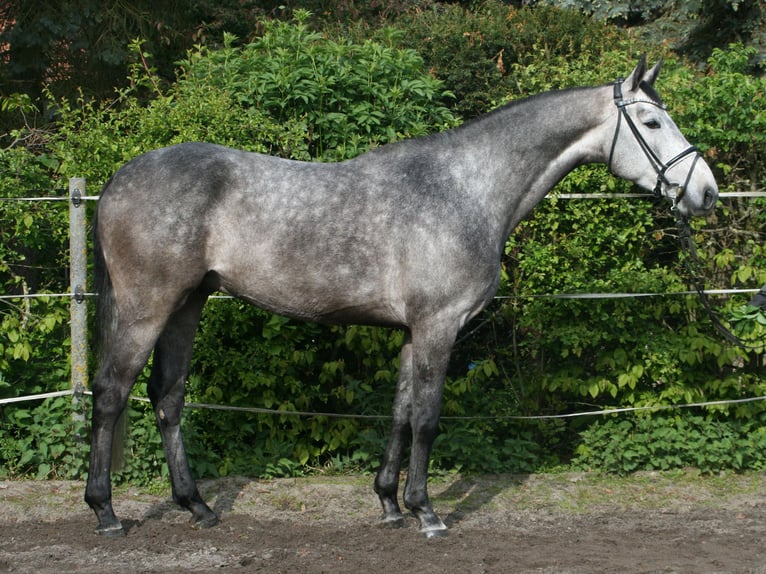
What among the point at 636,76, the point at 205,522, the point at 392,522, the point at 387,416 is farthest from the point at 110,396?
the point at 636,76

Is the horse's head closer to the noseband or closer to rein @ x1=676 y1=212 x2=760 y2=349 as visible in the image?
the noseband

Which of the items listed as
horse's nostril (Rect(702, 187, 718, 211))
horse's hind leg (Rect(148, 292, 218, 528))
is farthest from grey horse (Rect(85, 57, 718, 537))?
horse's hind leg (Rect(148, 292, 218, 528))

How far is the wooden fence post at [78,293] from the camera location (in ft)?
19.1

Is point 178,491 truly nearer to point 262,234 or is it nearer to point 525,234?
point 262,234

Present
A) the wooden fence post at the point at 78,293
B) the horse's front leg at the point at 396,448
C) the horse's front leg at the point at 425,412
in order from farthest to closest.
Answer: the wooden fence post at the point at 78,293 < the horse's front leg at the point at 396,448 < the horse's front leg at the point at 425,412

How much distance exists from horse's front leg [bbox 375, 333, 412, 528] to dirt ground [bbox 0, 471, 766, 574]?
118 millimetres

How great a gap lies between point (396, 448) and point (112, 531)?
1.58 m

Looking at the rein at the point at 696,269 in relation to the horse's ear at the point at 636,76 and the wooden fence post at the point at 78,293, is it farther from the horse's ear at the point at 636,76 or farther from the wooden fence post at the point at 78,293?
the wooden fence post at the point at 78,293

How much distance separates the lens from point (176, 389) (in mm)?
5188

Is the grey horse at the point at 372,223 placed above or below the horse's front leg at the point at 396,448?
above

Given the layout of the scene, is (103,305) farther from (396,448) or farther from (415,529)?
(415,529)

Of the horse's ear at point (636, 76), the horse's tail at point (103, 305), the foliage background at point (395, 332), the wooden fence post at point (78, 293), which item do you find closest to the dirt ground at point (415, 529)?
the foliage background at point (395, 332)

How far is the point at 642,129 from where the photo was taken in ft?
15.8

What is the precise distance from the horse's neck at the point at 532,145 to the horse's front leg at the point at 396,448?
927 millimetres
